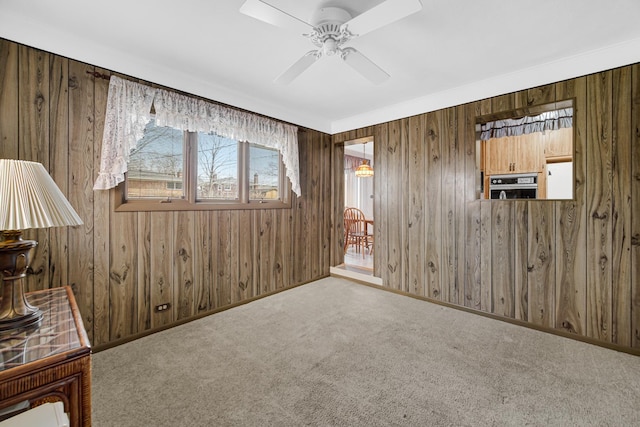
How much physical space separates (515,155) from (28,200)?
505 centimetres

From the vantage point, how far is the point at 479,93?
9.81 ft

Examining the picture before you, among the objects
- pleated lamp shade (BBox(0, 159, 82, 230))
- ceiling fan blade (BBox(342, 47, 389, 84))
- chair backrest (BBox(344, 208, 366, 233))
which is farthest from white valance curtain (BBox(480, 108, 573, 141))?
pleated lamp shade (BBox(0, 159, 82, 230))

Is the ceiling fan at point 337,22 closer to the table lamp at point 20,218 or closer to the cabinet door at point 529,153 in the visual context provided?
the table lamp at point 20,218

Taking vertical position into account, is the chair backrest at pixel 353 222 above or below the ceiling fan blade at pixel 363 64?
below

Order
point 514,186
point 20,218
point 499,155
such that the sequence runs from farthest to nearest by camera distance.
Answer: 1. point 499,155
2. point 514,186
3. point 20,218

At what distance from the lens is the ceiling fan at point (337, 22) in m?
1.50

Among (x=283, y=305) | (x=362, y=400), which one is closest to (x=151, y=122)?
(x=283, y=305)

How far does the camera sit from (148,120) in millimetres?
2527

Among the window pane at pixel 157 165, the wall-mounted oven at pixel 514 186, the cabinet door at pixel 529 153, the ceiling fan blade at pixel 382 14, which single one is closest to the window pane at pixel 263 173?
the window pane at pixel 157 165

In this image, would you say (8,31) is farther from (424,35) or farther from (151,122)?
(424,35)

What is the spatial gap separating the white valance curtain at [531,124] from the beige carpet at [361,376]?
2.19m

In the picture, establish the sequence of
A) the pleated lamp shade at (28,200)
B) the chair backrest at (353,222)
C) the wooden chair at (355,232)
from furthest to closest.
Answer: the chair backrest at (353,222)
the wooden chair at (355,232)
the pleated lamp shade at (28,200)

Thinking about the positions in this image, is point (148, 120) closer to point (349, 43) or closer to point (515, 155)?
point (349, 43)

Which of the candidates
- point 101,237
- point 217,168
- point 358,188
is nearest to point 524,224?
point 217,168
